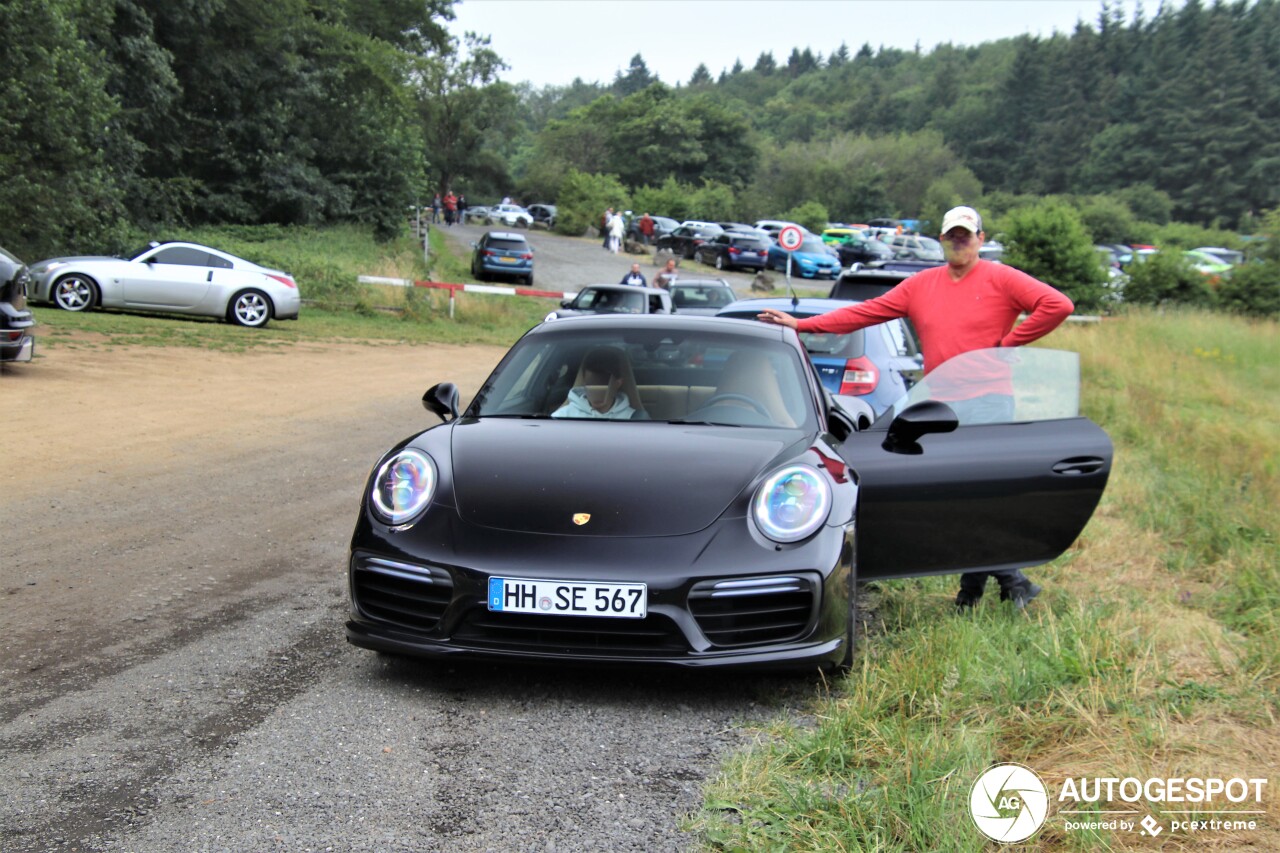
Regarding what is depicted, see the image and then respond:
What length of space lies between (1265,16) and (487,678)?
119842 millimetres

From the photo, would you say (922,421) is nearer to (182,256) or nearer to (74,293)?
(74,293)

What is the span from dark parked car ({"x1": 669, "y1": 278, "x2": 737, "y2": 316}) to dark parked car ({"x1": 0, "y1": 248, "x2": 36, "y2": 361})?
39.9ft

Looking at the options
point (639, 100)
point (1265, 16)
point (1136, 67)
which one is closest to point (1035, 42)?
point (1136, 67)

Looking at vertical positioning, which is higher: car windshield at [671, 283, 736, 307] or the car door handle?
the car door handle

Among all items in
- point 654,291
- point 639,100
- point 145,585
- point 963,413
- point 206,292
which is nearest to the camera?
point 963,413

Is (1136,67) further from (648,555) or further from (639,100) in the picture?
(648,555)

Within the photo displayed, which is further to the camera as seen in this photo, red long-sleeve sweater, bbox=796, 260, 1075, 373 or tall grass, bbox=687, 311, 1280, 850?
red long-sleeve sweater, bbox=796, 260, 1075, 373

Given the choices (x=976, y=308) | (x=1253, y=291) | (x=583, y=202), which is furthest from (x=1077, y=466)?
(x=583, y=202)

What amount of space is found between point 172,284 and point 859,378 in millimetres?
15972

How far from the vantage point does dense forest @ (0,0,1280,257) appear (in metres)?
24.3

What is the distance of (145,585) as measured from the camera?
564 centimetres

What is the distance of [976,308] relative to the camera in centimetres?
581

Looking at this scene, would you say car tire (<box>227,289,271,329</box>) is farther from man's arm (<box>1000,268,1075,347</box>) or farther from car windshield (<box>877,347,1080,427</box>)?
car windshield (<box>877,347,1080,427</box>)

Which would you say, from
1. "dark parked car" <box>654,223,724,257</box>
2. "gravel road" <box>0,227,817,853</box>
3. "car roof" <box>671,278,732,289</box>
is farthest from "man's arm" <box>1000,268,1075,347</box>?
"dark parked car" <box>654,223,724,257</box>
